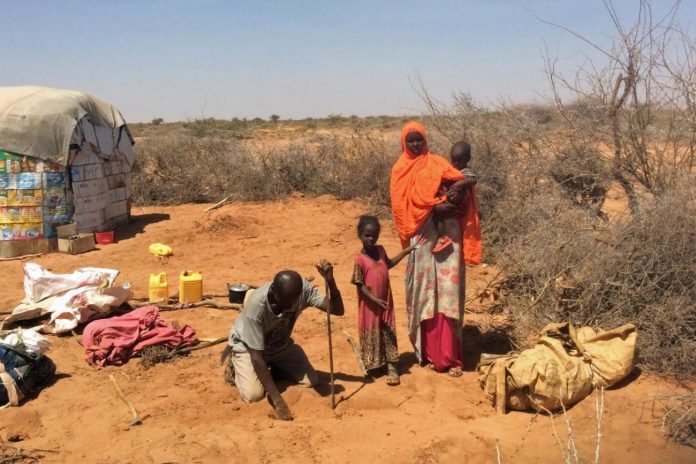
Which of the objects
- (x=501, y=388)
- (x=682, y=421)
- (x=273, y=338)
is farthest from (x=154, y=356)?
(x=682, y=421)

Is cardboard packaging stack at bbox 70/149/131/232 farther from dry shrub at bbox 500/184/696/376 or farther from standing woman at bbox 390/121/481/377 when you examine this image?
dry shrub at bbox 500/184/696/376

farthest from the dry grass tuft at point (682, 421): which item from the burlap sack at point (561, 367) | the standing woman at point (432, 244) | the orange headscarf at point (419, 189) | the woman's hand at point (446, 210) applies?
the woman's hand at point (446, 210)

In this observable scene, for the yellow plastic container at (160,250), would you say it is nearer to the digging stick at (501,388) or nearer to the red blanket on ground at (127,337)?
the red blanket on ground at (127,337)

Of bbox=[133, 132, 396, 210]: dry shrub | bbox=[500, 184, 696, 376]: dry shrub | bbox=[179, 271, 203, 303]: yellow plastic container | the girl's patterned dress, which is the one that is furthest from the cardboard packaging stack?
bbox=[500, 184, 696, 376]: dry shrub

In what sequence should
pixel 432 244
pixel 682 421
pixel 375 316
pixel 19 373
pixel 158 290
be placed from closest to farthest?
pixel 682 421
pixel 19 373
pixel 375 316
pixel 432 244
pixel 158 290

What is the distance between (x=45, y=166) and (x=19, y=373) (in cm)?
490

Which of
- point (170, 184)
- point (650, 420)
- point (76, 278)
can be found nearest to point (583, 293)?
point (650, 420)

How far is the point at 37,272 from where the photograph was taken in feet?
18.2

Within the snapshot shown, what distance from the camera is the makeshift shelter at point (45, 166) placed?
26.5 feet

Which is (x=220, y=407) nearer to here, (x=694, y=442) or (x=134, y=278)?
(x=694, y=442)

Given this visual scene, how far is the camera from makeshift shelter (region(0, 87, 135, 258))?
808cm

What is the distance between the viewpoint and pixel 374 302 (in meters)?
4.12

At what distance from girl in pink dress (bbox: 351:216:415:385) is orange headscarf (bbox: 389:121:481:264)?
224 mm

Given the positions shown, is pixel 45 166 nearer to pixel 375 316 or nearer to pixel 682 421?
pixel 375 316
